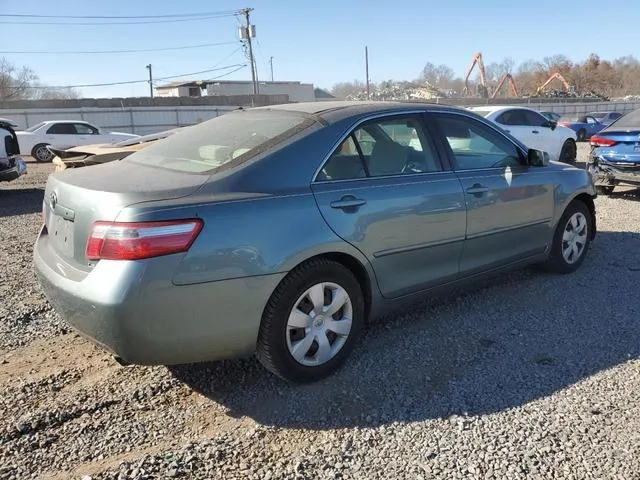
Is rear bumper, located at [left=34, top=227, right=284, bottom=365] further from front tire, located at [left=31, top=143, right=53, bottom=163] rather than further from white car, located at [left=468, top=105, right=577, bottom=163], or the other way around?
Result: front tire, located at [left=31, top=143, right=53, bottom=163]

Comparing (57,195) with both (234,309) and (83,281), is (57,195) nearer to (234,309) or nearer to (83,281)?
(83,281)

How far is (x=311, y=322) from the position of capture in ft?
10.6

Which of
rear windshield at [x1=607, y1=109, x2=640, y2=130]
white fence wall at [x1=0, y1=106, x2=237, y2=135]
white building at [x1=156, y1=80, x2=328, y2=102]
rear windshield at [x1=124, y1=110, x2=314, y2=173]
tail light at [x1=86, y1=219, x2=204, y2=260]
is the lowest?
tail light at [x1=86, y1=219, x2=204, y2=260]

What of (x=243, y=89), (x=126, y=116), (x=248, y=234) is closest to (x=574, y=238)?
(x=248, y=234)

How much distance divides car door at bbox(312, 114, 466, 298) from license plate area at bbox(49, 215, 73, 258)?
1.35 metres

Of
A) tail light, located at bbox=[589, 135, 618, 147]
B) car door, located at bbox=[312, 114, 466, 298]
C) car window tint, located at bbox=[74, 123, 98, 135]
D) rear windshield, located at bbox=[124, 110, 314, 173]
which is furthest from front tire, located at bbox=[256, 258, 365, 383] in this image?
car window tint, located at bbox=[74, 123, 98, 135]

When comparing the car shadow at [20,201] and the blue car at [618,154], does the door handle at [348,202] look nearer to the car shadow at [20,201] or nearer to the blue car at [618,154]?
the blue car at [618,154]

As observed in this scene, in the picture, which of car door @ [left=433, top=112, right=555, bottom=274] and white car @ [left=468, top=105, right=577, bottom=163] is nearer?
car door @ [left=433, top=112, right=555, bottom=274]

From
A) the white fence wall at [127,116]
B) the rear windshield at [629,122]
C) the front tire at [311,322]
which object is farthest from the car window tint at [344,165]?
the white fence wall at [127,116]

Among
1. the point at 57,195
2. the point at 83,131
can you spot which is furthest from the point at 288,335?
the point at 83,131

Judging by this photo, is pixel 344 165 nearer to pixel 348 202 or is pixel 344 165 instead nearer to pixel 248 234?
pixel 348 202

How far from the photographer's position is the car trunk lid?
9.16 feet

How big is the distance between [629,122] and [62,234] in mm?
9124

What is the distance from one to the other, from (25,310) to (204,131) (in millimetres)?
2089
